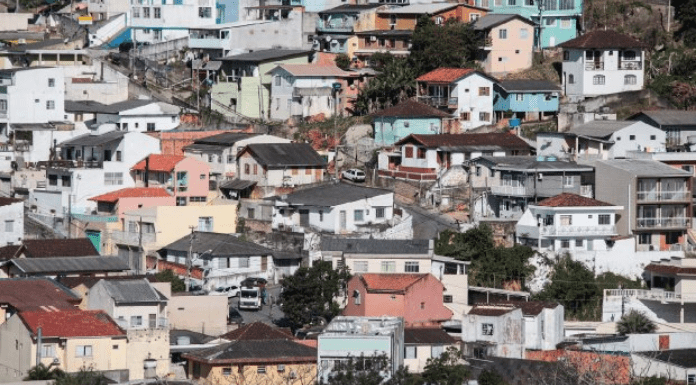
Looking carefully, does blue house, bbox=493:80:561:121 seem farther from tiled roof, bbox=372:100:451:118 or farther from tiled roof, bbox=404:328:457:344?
tiled roof, bbox=404:328:457:344

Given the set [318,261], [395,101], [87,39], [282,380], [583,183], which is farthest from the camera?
[87,39]

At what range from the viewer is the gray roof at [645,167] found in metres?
54.8

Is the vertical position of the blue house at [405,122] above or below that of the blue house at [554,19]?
below

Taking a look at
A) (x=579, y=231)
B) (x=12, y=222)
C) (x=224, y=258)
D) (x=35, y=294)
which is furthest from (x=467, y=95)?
(x=35, y=294)

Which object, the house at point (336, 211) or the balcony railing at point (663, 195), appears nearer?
the balcony railing at point (663, 195)

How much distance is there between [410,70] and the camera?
64.9 meters

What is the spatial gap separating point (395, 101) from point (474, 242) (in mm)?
11782

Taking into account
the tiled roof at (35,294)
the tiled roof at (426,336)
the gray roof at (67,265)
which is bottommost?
the tiled roof at (426,336)

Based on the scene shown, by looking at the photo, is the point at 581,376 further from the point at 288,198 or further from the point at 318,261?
the point at 288,198

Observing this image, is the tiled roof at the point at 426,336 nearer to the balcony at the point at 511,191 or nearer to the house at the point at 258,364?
the house at the point at 258,364

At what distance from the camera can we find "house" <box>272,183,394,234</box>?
56.8 metres

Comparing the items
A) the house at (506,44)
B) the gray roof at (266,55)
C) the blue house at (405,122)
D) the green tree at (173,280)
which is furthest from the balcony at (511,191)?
the gray roof at (266,55)

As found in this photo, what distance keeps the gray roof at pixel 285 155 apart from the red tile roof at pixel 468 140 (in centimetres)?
246

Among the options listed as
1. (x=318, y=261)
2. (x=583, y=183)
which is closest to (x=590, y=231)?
(x=583, y=183)
